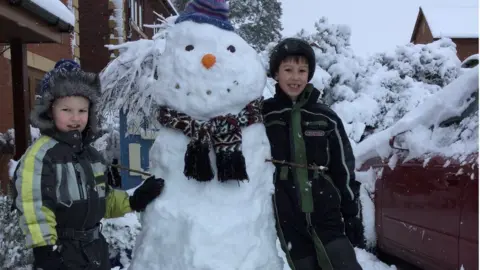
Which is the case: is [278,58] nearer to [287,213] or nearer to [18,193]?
[287,213]

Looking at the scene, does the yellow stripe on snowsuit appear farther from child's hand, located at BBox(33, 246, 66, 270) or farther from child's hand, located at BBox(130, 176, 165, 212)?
child's hand, located at BBox(130, 176, 165, 212)

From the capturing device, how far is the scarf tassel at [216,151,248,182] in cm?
254

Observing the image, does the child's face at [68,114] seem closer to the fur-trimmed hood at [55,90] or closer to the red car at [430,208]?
the fur-trimmed hood at [55,90]

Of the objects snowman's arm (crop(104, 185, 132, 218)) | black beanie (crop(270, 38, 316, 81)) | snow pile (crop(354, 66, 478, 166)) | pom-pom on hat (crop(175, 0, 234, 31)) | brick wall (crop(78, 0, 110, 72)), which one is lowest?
snowman's arm (crop(104, 185, 132, 218))

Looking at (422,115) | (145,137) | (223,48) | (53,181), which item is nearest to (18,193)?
(53,181)

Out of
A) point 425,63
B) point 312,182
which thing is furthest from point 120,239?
point 425,63

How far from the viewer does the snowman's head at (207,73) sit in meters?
2.64

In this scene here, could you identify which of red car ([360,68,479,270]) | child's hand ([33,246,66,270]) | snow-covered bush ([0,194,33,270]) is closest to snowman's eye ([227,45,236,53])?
child's hand ([33,246,66,270])

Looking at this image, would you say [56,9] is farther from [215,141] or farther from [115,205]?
[215,141]

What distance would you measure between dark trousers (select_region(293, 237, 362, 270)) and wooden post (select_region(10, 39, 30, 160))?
4451 millimetres

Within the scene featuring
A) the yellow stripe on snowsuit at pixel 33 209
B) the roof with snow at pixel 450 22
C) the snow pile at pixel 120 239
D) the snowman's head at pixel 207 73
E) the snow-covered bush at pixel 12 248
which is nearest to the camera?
the yellow stripe on snowsuit at pixel 33 209

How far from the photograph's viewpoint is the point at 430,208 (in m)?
3.38

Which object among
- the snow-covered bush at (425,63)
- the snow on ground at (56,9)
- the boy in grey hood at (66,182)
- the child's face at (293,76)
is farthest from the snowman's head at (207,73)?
the snow-covered bush at (425,63)

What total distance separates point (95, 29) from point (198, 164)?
527 inches
